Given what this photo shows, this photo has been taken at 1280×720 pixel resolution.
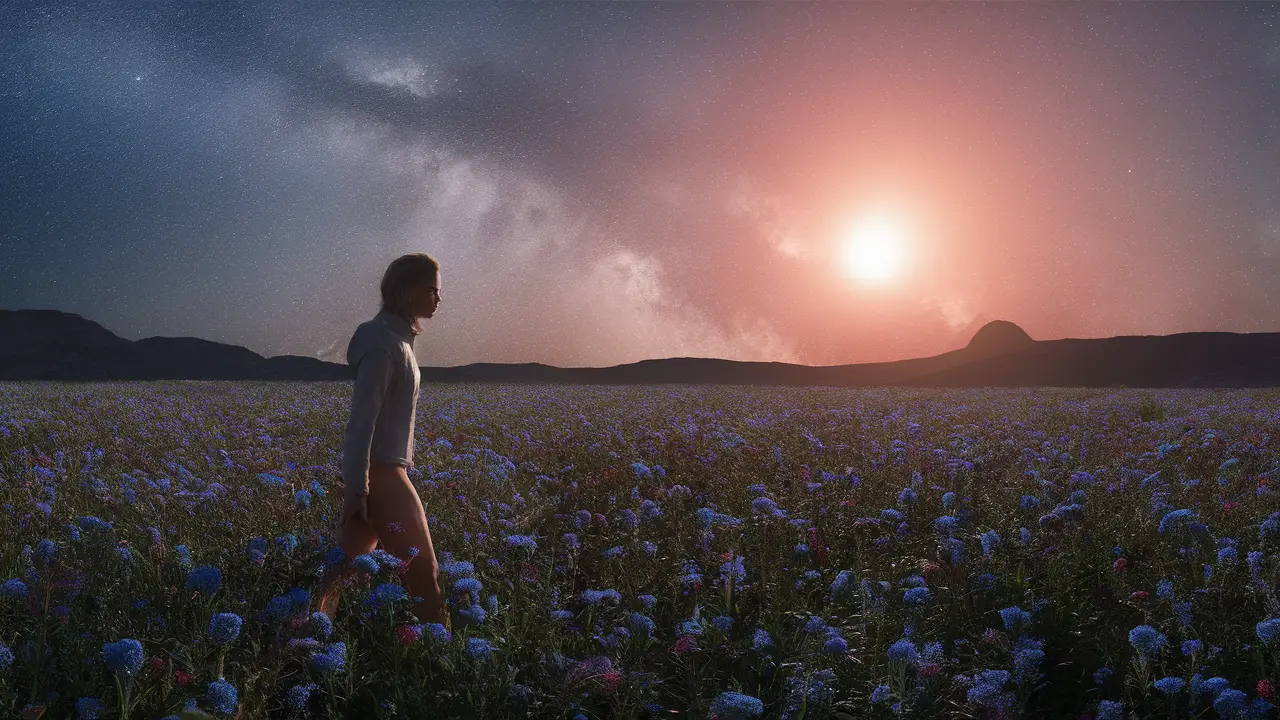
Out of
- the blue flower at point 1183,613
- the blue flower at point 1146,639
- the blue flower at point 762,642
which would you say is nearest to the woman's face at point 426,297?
the blue flower at point 762,642

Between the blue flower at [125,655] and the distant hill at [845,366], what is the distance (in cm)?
4316

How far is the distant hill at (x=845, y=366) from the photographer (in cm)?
5256

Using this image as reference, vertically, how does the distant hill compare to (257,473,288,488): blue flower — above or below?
above

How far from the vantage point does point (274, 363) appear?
2739 inches

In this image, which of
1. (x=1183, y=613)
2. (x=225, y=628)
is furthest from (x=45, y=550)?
(x=1183, y=613)

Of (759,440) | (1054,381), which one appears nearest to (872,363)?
(1054,381)

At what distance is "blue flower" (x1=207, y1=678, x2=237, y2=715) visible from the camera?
7.40 ft

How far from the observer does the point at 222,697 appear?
2.26m

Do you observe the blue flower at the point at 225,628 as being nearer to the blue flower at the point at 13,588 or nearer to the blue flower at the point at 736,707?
the blue flower at the point at 13,588

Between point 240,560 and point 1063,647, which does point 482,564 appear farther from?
point 1063,647

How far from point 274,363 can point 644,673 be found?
75142 mm

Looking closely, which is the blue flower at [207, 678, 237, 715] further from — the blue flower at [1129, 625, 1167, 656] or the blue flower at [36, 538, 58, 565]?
the blue flower at [1129, 625, 1167, 656]

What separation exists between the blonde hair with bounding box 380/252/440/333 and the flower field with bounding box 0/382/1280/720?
1.26m

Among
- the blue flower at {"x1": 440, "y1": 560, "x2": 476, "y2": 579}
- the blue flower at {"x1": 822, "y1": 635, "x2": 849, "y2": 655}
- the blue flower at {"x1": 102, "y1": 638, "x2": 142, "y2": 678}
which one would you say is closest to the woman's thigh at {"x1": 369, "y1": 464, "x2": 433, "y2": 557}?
the blue flower at {"x1": 440, "y1": 560, "x2": 476, "y2": 579}
